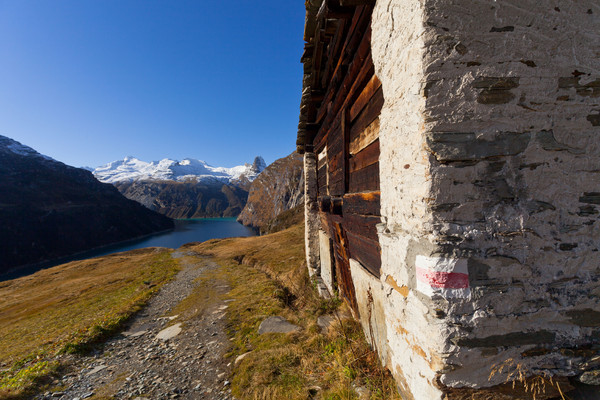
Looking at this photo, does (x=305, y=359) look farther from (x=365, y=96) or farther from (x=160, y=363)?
(x=365, y=96)

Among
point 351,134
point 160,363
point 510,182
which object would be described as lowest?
point 160,363

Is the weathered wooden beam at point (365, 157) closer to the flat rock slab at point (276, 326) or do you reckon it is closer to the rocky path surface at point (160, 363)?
the flat rock slab at point (276, 326)

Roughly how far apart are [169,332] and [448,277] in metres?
8.50

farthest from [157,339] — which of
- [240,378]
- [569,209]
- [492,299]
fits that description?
[569,209]

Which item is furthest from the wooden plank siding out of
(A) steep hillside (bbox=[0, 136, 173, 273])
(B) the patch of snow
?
(B) the patch of snow

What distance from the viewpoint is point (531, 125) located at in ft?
6.36

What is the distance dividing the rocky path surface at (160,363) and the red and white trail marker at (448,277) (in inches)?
165

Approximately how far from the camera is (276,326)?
6363mm

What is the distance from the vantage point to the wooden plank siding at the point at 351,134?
3.56 meters

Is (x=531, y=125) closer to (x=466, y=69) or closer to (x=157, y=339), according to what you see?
(x=466, y=69)

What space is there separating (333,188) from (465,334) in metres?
4.72

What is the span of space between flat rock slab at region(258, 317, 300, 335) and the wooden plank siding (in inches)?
59.2

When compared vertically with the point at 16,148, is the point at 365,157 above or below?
below

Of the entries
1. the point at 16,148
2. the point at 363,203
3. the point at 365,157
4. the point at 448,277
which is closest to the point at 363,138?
the point at 365,157
